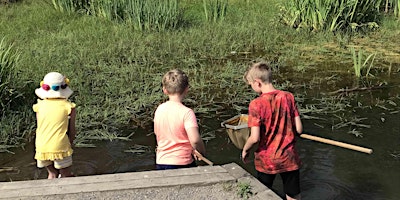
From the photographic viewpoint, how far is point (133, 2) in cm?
A: 980

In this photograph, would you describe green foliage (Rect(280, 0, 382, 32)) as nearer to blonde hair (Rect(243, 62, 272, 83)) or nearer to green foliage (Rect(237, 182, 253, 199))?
blonde hair (Rect(243, 62, 272, 83))

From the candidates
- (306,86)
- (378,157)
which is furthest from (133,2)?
(378,157)

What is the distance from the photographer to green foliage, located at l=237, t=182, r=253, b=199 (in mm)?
3662

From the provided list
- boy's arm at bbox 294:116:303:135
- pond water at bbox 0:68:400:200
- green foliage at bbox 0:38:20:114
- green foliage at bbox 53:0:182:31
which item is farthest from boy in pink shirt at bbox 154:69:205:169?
green foliage at bbox 53:0:182:31

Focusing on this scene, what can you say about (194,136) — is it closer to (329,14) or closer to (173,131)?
(173,131)

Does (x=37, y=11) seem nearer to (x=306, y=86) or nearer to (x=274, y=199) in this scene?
(x=306, y=86)

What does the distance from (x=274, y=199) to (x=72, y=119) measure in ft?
→ 5.50

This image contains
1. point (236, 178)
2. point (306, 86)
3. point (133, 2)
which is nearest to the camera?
point (236, 178)

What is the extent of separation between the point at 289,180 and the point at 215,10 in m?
7.16

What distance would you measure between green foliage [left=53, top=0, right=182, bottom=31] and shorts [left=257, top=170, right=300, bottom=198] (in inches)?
244

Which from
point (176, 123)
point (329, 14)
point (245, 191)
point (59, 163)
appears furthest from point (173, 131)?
point (329, 14)

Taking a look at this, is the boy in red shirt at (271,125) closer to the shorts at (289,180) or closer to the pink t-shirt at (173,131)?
the shorts at (289,180)

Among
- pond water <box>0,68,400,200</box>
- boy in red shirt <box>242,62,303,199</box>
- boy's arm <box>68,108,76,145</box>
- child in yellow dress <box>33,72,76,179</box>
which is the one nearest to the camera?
boy in red shirt <box>242,62,303,199</box>

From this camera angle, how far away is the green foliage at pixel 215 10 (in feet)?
35.2
